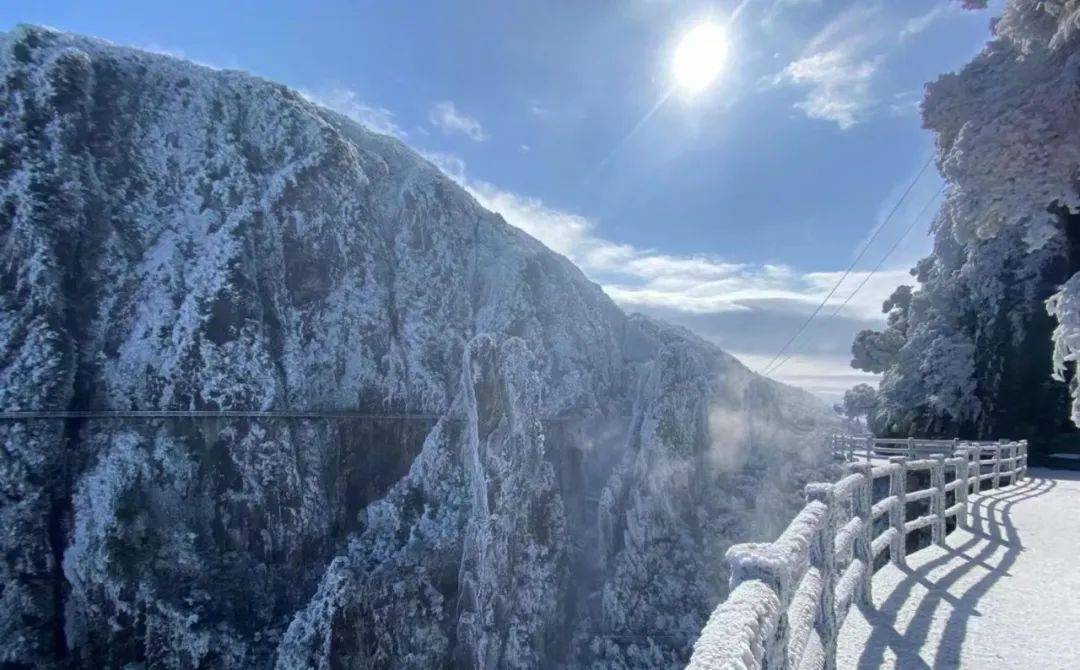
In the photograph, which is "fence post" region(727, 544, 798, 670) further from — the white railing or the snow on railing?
the white railing

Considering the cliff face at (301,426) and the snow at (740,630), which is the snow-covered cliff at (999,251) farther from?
the cliff face at (301,426)

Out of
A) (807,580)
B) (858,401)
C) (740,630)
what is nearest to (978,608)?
(807,580)

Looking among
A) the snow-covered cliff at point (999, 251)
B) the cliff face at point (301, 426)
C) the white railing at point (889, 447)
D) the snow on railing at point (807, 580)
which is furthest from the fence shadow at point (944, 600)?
the cliff face at point (301, 426)

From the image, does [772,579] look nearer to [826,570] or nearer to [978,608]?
Answer: [826,570]

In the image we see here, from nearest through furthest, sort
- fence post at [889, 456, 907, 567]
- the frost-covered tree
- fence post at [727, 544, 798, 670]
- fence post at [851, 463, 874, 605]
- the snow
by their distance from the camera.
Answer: the snow → fence post at [727, 544, 798, 670] → fence post at [851, 463, 874, 605] → fence post at [889, 456, 907, 567] → the frost-covered tree

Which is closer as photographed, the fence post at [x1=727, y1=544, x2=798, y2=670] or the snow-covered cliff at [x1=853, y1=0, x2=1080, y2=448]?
the fence post at [x1=727, y1=544, x2=798, y2=670]

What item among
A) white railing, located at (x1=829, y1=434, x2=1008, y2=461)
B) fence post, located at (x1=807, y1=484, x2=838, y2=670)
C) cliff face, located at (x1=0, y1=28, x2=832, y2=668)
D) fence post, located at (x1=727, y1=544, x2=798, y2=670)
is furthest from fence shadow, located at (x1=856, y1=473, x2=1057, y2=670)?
cliff face, located at (x1=0, y1=28, x2=832, y2=668)

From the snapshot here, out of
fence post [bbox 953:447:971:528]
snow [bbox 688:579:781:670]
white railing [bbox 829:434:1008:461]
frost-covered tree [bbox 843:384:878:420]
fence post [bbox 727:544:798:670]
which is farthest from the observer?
frost-covered tree [bbox 843:384:878:420]
